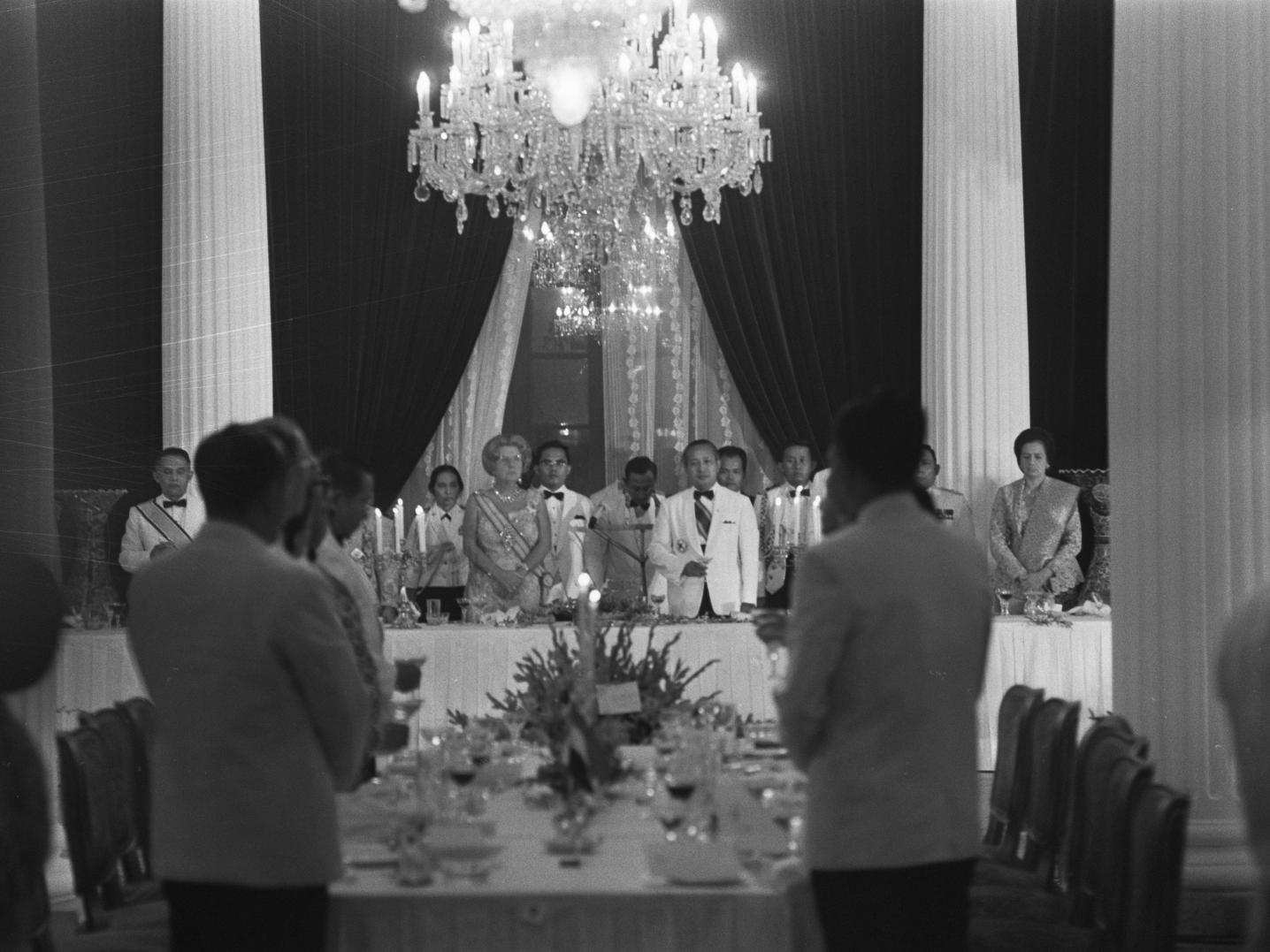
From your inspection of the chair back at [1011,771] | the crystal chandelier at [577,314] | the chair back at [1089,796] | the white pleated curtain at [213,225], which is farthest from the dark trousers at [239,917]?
the crystal chandelier at [577,314]

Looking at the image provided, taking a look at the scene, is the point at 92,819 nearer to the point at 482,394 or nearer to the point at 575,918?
the point at 575,918

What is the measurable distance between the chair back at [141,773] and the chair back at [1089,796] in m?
2.45

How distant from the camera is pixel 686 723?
4.95 metres

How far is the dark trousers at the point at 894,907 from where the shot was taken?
9.34 feet

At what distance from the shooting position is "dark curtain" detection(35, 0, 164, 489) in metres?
10.8

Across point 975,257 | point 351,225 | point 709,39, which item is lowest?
point 975,257

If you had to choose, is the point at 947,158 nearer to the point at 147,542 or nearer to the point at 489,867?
the point at 147,542

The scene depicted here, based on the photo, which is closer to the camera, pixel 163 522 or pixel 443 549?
pixel 163 522

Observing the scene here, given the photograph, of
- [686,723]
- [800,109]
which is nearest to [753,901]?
[686,723]

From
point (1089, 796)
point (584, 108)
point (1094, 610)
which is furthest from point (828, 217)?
point (1089, 796)

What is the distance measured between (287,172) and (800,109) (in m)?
3.39

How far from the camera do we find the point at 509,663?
7898 millimetres

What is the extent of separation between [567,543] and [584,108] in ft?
7.55

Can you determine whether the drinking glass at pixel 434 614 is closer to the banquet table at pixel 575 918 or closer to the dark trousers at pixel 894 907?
the banquet table at pixel 575 918
